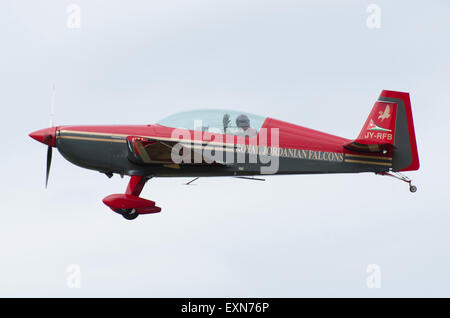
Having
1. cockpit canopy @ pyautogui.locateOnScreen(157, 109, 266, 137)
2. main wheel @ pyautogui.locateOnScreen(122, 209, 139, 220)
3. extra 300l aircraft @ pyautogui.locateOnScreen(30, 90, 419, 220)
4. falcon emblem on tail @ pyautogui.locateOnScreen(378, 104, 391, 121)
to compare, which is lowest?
main wheel @ pyautogui.locateOnScreen(122, 209, 139, 220)

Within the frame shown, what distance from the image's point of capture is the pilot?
1463cm

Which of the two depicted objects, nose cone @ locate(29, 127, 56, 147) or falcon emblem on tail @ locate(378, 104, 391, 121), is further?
falcon emblem on tail @ locate(378, 104, 391, 121)

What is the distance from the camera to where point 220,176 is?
588 inches

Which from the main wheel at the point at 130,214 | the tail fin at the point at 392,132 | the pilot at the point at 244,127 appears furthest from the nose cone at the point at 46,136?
the tail fin at the point at 392,132

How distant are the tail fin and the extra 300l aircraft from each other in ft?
0.08

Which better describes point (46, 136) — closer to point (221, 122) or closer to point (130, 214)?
point (130, 214)

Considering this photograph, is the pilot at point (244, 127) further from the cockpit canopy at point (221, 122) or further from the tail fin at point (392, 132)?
the tail fin at point (392, 132)

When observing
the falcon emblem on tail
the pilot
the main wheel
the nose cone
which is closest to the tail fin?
the falcon emblem on tail

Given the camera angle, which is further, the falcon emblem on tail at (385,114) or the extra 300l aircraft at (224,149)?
the falcon emblem on tail at (385,114)

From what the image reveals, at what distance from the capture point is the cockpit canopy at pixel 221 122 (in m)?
14.6

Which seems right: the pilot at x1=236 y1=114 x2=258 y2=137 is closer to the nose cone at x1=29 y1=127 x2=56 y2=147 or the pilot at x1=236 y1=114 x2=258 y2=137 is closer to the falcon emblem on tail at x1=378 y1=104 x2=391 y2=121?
the falcon emblem on tail at x1=378 y1=104 x2=391 y2=121

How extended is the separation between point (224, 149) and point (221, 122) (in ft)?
2.15

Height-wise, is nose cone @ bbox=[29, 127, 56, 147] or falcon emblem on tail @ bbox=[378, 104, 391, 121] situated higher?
falcon emblem on tail @ bbox=[378, 104, 391, 121]

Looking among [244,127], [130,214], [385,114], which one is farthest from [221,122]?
[385,114]
